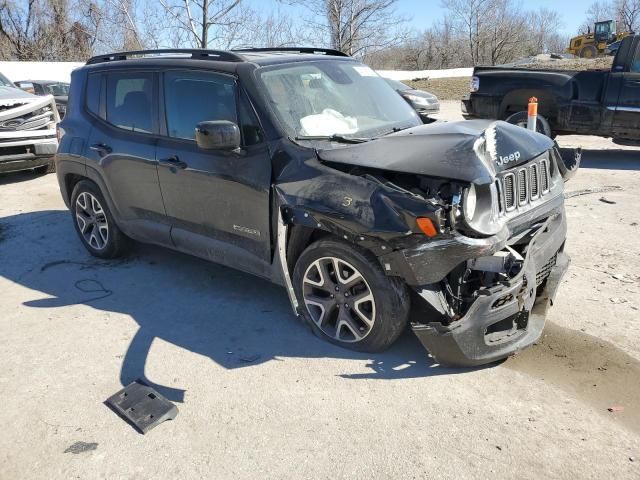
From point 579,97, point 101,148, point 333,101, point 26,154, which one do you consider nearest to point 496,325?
point 333,101

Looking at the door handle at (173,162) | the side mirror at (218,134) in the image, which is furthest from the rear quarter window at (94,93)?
the side mirror at (218,134)

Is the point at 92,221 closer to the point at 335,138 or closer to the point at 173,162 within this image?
the point at 173,162

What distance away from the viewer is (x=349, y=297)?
11.8 ft

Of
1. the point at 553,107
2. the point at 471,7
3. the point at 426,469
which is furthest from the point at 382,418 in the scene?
the point at 471,7

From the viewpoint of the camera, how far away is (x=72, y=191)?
5.72 meters

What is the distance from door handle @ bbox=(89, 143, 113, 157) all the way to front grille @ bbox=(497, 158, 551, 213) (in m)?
3.41

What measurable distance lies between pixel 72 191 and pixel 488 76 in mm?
7466

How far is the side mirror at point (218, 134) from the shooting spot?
370cm

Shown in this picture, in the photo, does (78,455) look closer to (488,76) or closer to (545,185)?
(545,185)

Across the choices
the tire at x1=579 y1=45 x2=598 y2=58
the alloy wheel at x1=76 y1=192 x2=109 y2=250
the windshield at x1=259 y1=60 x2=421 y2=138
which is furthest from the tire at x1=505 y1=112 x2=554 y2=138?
the tire at x1=579 y1=45 x2=598 y2=58

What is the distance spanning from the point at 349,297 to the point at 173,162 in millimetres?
1846

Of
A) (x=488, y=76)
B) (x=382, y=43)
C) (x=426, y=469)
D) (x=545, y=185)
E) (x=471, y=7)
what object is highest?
(x=471, y=7)

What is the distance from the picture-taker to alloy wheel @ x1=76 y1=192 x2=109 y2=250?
18.0 feet

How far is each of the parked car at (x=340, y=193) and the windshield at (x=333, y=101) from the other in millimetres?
13
